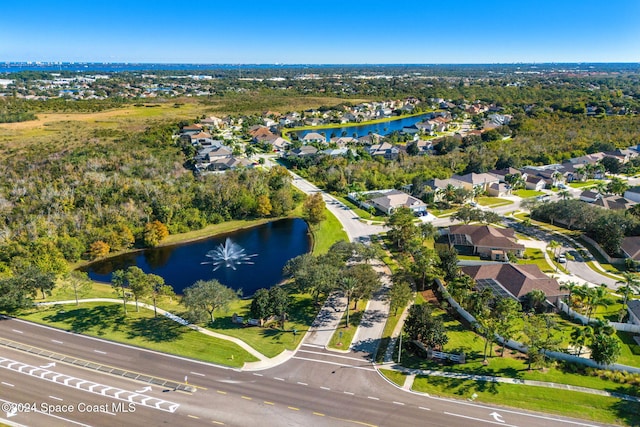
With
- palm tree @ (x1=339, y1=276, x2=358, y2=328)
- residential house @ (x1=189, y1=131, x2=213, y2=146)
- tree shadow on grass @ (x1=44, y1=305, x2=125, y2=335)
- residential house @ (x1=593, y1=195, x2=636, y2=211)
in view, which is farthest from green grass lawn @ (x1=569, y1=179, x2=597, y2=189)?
residential house @ (x1=189, y1=131, x2=213, y2=146)

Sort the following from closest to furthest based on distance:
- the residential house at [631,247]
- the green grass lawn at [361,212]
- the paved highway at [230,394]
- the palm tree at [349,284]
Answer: the paved highway at [230,394]
the palm tree at [349,284]
the residential house at [631,247]
the green grass lawn at [361,212]

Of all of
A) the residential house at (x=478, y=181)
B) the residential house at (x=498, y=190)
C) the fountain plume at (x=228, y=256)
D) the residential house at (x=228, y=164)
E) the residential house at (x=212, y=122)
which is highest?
the residential house at (x=212, y=122)

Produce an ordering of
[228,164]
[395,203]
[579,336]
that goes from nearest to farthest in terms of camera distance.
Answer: [579,336] < [395,203] < [228,164]

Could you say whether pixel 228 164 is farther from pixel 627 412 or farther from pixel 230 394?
pixel 627 412

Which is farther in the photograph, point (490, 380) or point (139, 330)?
point (139, 330)

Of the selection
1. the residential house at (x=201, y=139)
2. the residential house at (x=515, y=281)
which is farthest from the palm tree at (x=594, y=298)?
the residential house at (x=201, y=139)

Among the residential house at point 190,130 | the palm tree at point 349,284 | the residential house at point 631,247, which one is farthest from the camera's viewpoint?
the residential house at point 190,130

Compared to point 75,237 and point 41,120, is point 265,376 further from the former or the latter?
point 41,120

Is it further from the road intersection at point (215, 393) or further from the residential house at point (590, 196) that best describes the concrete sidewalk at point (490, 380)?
the residential house at point (590, 196)

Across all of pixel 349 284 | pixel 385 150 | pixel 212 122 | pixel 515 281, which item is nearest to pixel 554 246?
pixel 515 281
